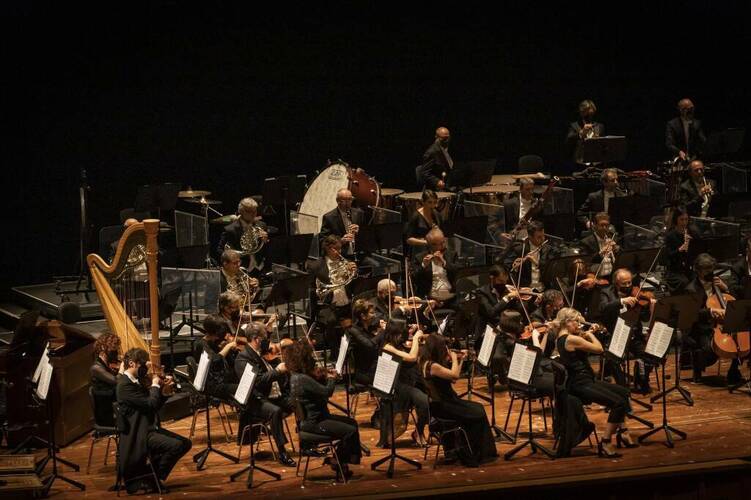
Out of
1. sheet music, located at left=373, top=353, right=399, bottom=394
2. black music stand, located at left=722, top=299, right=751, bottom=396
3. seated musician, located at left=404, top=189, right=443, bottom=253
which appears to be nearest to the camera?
sheet music, located at left=373, top=353, right=399, bottom=394

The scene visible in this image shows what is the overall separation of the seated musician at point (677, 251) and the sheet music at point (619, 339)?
230cm

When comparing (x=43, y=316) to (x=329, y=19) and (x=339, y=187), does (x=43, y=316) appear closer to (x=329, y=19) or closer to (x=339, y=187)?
(x=339, y=187)

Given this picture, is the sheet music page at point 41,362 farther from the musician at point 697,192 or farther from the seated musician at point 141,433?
the musician at point 697,192

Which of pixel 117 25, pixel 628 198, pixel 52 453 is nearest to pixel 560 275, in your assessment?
pixel 628 198

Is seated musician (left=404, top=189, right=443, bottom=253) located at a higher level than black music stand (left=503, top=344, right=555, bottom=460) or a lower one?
higher

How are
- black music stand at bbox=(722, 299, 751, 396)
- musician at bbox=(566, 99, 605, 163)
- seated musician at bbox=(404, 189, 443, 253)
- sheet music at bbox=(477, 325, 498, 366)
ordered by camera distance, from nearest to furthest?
sheet music at bbox=(477, 325, 498, 366) < black music stand at bbox=(722, 299, 751, 396) < seated musician at bbox=(404, 189, 443, 253) < musician at bbox=(566, 99, 605, 163)

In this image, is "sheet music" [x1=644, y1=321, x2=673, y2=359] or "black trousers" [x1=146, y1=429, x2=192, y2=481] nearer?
"black trousers" [x1=146, y1=429, x2=192, y2=481]

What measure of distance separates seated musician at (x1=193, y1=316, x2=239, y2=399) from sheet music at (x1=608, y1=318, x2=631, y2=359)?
2.96 metres

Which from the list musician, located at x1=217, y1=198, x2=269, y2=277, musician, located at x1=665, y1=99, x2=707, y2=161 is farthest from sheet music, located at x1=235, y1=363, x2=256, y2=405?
musician, located at x1=665, y1=99, x2=707, y2=161

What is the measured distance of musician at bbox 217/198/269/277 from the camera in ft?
38.6

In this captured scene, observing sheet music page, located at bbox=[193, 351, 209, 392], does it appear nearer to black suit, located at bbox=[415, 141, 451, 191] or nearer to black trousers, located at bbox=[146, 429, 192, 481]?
black trousers, located at bbox=[146, 429, 192, 481]

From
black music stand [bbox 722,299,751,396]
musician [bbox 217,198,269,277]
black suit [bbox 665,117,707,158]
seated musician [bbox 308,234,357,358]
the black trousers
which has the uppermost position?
black suit [bbox 665,117,707,158]

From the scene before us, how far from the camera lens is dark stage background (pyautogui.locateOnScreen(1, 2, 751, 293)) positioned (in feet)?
44.8

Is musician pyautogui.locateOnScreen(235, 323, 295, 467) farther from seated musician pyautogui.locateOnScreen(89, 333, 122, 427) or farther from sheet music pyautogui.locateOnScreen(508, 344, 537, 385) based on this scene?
sheet music pyautogui.locateOnScreen(508, 344, 537, 385)
